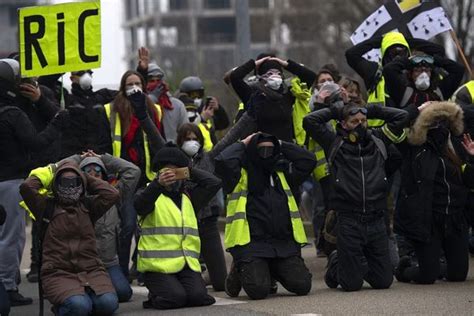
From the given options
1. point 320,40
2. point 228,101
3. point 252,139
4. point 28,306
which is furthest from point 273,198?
point 320,40

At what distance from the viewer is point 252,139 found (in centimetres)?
1432

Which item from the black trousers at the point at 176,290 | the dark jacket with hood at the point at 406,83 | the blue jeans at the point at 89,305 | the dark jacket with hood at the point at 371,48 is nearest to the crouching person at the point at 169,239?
the black trousers at the point at 176,290

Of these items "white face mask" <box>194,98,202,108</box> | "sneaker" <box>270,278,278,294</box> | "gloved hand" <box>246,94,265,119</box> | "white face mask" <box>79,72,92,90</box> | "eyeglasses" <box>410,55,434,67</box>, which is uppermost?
"eyeglasses" <box>410,55,434,67</box>

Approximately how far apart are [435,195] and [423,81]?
3.77 feet

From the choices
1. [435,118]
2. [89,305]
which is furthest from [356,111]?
[89,305]

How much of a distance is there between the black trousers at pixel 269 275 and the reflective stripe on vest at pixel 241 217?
19 centimetres

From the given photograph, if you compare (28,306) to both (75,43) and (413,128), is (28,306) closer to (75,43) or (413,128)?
(75,43)

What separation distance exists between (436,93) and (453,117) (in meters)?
0.76

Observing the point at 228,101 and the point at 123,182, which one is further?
the point at 228,101

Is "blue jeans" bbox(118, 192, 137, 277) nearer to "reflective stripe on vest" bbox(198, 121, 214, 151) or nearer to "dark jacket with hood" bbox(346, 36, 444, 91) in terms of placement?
"reflective stripe on vest" bbox(198, 121, 214, 151)

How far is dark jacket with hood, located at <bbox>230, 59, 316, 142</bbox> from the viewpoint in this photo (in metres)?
15.2

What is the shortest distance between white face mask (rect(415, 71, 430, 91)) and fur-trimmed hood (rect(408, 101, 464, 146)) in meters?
0.42

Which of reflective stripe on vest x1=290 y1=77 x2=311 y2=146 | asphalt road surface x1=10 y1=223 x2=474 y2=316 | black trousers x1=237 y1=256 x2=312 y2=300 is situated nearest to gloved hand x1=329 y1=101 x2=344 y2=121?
reflective stripe on vest x1=290 y1=77 x2=311 y2=146

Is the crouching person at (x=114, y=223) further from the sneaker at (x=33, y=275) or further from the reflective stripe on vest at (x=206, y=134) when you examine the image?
the reflective stripe on vest at (x=206, y=134)
